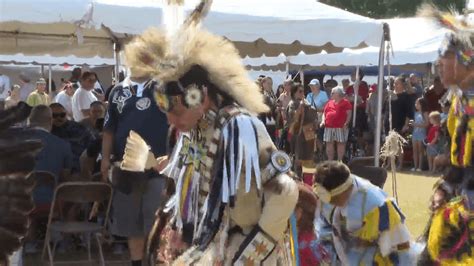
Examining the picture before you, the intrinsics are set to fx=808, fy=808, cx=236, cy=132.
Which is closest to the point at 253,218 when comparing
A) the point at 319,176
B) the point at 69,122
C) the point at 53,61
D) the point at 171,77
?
the point at 171,77

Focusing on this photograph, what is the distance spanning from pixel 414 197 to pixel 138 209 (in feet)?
19.5

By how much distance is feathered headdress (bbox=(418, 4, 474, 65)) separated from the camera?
425 centimetres

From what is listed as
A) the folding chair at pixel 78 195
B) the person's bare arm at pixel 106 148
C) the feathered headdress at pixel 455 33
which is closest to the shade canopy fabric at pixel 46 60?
the folding chair at pixel 78 195

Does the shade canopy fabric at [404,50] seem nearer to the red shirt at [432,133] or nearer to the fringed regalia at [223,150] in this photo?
the red shirt at [432,133]

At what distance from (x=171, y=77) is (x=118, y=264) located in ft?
13.0

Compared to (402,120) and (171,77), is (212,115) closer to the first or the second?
(171,77)

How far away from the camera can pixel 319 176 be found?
461 centimetres

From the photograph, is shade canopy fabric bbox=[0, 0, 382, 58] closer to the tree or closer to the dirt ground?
the dirt ground

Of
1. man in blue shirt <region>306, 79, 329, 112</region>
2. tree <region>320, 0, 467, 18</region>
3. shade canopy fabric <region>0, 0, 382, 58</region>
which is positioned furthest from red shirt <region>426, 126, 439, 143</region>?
tree <region>320, 0, 467, 18</region>

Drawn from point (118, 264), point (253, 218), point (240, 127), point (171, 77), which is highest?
point (171, 77)

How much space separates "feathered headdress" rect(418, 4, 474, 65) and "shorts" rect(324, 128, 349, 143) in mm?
9156

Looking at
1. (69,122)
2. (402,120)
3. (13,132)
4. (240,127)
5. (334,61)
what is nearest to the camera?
(13,132)

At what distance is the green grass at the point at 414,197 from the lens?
8625 millimetres

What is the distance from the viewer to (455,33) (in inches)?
173
